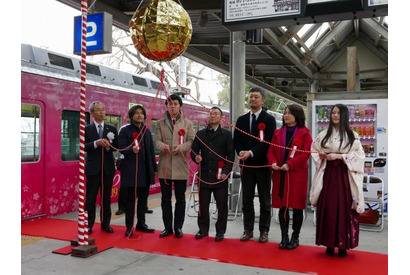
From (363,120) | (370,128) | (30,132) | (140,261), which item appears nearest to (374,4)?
(363,120)

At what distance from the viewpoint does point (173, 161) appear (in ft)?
16.5

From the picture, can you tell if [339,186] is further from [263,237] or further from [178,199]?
[178,199]

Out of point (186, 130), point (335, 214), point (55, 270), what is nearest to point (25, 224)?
point (55, 270)

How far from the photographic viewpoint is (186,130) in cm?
518

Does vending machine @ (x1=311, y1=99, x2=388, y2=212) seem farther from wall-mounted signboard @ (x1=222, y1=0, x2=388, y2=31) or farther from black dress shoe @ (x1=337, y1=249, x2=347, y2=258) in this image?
black dress shoe @ (x1=337, y1=249, x2=347, y2=258)

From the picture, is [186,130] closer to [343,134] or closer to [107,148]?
[107,148]

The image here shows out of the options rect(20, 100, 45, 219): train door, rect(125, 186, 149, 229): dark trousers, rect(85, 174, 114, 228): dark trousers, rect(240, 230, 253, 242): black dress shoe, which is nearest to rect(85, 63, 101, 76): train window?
rect(20, 100, 45, 219): train door

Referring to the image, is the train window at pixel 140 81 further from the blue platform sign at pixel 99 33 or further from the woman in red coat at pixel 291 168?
the woman in red coat at pixel 291 168

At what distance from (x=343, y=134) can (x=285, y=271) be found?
5.12 ft

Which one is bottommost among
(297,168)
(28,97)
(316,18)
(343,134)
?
(297,168)

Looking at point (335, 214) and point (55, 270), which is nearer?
point (55, 270)

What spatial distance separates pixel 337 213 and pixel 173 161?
6.71 ft

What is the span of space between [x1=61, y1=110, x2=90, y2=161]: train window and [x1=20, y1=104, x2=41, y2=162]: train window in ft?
1.63

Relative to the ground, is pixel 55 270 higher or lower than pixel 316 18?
lower
